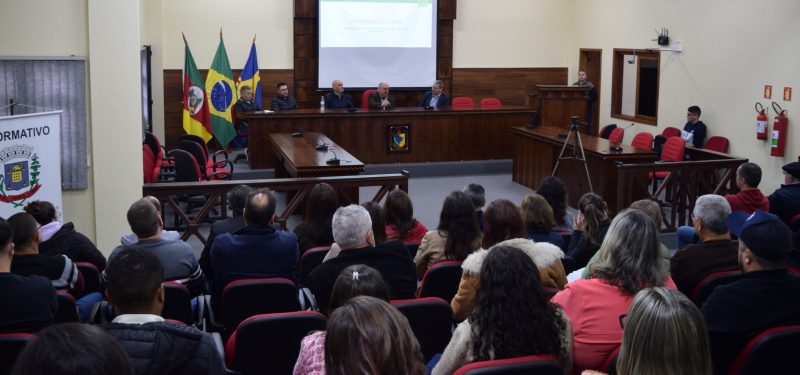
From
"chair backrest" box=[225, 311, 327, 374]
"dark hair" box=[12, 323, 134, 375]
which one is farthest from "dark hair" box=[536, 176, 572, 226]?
"dark hair" box=[12, 323, 134, 375]

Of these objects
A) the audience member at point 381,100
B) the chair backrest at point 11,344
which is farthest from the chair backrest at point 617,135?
the chair backrest at point 11,344

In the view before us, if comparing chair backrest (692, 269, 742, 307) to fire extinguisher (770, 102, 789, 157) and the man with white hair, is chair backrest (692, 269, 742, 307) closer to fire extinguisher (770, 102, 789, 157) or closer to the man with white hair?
the man with white hair

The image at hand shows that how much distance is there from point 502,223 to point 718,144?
8133 mm

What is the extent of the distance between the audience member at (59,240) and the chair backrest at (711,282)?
3247 mm

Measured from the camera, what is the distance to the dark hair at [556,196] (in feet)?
18.1

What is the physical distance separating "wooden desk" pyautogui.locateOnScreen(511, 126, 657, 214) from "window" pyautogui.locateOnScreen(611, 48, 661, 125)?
266cm

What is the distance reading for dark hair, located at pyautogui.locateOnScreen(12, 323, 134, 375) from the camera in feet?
4.80

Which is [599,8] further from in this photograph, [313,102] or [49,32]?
[49,32]

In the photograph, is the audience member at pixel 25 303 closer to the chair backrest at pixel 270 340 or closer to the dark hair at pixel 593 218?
the chair backrest at pixel 270 340

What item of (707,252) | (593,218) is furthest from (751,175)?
(707,252)

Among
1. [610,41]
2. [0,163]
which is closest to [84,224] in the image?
Answer: [0,163]

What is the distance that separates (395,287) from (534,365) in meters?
1.38

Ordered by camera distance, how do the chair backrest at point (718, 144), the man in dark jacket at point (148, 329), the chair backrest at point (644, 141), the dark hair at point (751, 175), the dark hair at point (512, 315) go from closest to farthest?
the man in dark jacket at point (148, 329) < the dark hair at point (512, 315) < the dark hair at point (751, 175) < the chair backrest at point (644, 141) < the chair backrest at point (718, 144)

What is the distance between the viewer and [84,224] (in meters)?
6.88
